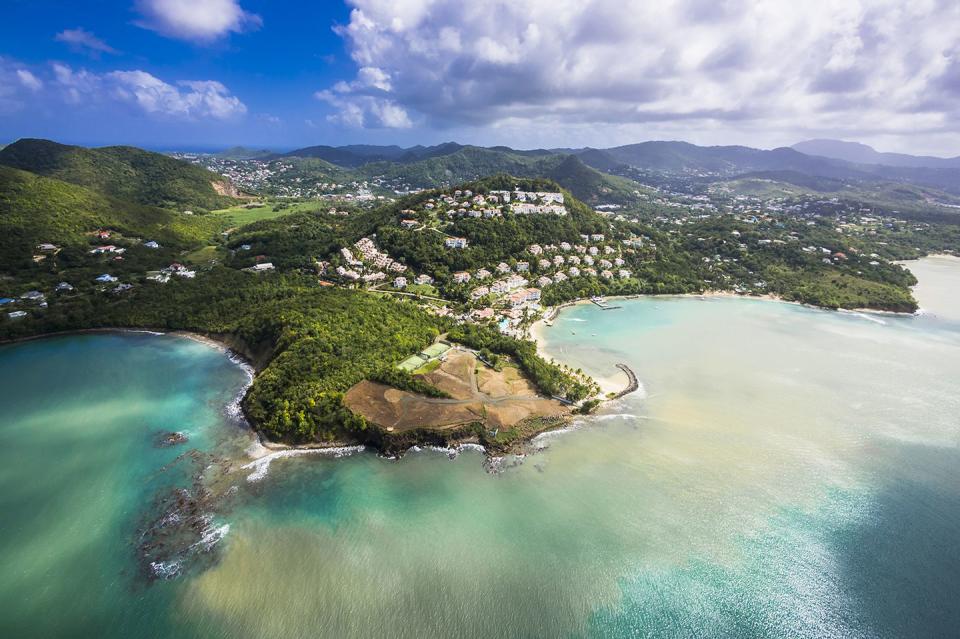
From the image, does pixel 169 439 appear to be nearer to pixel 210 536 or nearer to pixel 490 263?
pixel 210 536

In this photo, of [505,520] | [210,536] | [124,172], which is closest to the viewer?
[210,536]

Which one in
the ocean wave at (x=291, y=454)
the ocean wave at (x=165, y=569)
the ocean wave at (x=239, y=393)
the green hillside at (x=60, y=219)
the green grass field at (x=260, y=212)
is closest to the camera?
the ocean wave at (x=165, y=569)

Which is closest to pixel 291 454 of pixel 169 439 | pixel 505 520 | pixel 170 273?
pixel 169 439

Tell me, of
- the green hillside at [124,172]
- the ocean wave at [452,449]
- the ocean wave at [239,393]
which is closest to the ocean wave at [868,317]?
the ocean wave at [452,449]

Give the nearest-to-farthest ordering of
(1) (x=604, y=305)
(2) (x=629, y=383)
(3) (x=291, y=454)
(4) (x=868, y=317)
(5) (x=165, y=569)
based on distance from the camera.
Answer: (5) (x=165, y=569) < (3) (x=291, y=454) < (2) (x=629, y=383) < (4) (x=868, y=317) < (1) (x=604, y=305)

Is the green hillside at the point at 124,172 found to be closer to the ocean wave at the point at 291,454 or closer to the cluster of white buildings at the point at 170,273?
the cluster of white buildings at the point at 170,273

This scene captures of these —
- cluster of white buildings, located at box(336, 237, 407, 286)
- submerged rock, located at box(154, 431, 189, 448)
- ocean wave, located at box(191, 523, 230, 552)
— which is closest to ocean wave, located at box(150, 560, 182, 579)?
ocean wave, located at box(191, 523, 230, 552)

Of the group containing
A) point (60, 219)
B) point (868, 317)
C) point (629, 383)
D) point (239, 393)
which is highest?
point (60, 219)

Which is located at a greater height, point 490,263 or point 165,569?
point 490,263
